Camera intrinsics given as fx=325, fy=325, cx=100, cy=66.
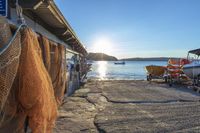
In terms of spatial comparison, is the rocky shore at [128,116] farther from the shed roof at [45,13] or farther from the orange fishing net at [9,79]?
the orange fishing net at [9,79]

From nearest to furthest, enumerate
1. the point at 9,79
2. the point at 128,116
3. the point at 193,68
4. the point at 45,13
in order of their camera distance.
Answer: the point at 9,79, the point at 128,116, the point at 45,13, the point at 193,68

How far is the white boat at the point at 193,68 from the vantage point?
21453mm

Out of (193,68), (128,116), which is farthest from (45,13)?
(193,68)

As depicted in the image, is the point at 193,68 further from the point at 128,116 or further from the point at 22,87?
the point at 22,87

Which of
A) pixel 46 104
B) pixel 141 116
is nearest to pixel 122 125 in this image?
pixel 141 116

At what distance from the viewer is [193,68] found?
72.7 ft

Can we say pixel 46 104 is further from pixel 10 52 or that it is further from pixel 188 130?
pixel 188 130

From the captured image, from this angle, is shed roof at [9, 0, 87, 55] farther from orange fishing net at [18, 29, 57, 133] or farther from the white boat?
the white boat

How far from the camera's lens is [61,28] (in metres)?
13.3

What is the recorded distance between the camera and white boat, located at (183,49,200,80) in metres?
21.5

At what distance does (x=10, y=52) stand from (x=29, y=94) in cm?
67

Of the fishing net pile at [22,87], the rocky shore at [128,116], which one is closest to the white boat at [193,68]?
the rocky shore at [128,116]

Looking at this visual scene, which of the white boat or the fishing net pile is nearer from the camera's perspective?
the fishing net pile

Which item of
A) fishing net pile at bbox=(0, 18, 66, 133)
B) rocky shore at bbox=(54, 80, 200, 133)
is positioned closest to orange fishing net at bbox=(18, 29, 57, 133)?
fishing net pile at bbox=(0, 18, 66, 133)
